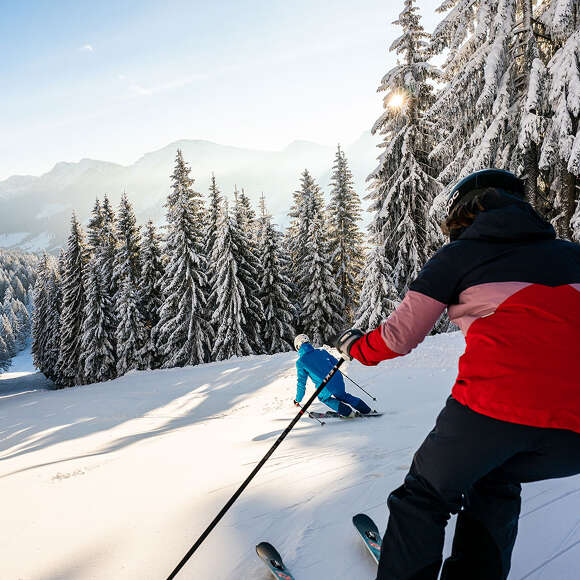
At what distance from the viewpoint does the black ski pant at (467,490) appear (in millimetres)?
1506

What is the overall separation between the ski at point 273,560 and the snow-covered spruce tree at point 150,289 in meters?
27.7

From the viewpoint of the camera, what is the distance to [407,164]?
1638cm

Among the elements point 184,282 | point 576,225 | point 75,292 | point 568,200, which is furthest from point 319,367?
point 75,292

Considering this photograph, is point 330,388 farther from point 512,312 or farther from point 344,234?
point 344,234

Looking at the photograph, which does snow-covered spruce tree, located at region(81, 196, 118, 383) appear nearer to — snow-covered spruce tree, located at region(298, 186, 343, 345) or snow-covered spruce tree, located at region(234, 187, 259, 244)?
snow-covered spruce tree, located at region(234, 187, 259, 244)

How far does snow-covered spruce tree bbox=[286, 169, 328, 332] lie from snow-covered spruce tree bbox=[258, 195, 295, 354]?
123cm

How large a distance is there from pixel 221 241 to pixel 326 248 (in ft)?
23.9

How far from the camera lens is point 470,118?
10992 millimetres

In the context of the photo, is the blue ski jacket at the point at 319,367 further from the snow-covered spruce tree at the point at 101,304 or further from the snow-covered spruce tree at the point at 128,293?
the snow-covered spruce tree at the point at 101,304

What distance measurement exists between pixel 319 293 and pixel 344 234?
4.86 m

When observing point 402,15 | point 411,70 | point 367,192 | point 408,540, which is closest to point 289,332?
point 367,192

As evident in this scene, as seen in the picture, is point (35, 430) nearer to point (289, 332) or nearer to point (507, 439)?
point (507, 439)

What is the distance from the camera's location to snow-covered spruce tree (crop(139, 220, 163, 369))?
2872 centimetres

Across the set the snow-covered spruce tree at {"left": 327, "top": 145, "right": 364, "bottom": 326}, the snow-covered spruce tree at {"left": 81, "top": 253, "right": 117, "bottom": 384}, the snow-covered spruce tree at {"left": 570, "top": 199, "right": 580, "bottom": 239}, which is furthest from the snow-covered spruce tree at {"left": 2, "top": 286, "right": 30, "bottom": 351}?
the snow-covered spruce tree at {"left": 570, "top": 199, "right": 580, "bottom": 239}
